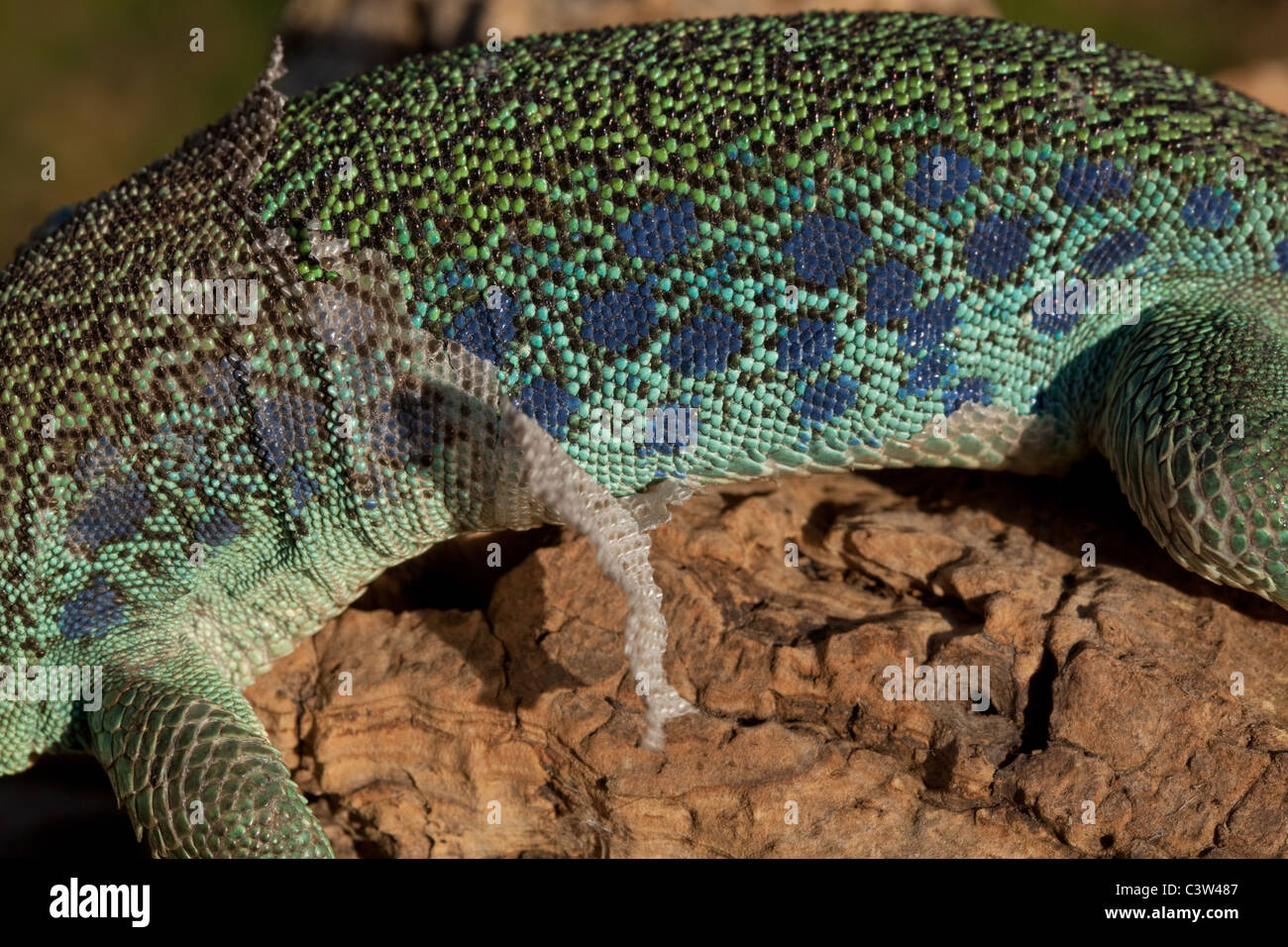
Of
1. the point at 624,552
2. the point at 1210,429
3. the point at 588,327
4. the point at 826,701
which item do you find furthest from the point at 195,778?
the point at 1210,429

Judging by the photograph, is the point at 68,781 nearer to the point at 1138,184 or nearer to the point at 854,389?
the point at 854,389

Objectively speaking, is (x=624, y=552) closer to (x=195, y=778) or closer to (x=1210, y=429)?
(x=195, y=778)

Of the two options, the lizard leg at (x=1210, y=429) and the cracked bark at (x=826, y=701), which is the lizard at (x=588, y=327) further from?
the cracked bark at (x=826, y=701)

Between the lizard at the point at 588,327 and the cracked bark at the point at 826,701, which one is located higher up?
the lizard at the point at 588,327

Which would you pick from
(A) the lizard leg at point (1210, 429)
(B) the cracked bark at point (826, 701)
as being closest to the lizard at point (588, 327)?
(A) the lizard leg at point (1210, 429)

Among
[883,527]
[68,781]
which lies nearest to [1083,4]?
[883,527]
